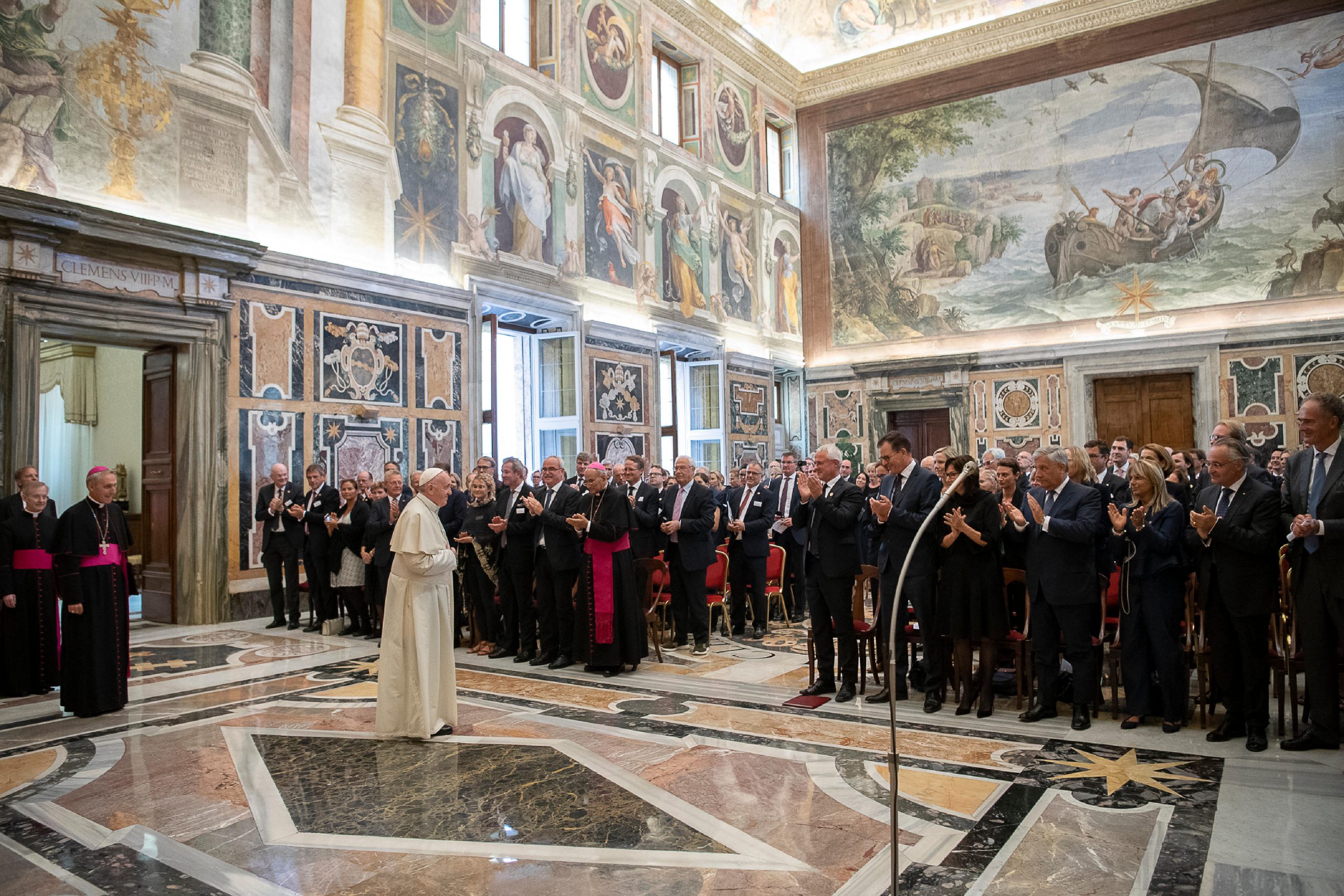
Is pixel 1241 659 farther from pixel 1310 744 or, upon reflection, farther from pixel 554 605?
pixel 554 605

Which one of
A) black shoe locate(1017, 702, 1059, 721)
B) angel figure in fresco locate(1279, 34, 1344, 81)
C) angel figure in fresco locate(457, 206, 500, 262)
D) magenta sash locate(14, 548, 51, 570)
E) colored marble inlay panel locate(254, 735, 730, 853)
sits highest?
angel figure in fresco locate(1279, 34, 1344, 81)

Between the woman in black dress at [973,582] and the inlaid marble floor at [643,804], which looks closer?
the inlaid marble floor at [643,804]

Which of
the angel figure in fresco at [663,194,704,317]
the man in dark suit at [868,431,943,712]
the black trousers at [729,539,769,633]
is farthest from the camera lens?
the angel figure in fresco at [663,194,704,317]

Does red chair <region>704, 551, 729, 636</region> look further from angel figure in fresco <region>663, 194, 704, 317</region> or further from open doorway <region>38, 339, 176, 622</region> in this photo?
angel figure in fresco <region>663, 194, 704, 317</region>

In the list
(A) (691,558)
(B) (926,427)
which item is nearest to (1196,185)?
(B) (926,427)

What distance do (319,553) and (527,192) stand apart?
22.9 ft

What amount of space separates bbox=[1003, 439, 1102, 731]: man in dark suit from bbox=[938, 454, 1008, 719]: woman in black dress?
0.17 meters

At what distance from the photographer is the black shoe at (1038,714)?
214 inches

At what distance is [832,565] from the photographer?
603 cm

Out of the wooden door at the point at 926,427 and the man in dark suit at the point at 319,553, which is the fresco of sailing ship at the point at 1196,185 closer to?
the wooden door at the point at 926,427

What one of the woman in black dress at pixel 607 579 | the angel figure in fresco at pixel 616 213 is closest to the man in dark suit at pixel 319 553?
the woman in black dress at pixel 607 579

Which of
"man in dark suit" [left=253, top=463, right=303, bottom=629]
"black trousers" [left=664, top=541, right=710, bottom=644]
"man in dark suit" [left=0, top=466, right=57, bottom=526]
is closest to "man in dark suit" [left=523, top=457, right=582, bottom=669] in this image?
"black trousers" [left=664, top=541, right=710, bottom=644]

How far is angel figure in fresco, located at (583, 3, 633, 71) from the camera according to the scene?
15.6 meters

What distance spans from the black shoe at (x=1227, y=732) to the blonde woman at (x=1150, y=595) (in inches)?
7.3
